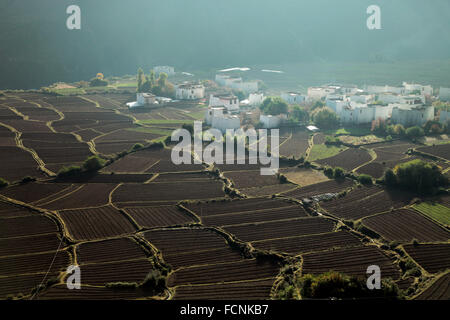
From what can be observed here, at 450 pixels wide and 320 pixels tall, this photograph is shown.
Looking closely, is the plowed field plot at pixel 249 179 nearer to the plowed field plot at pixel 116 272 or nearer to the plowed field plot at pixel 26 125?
the plowed field plot at pixel 116 272

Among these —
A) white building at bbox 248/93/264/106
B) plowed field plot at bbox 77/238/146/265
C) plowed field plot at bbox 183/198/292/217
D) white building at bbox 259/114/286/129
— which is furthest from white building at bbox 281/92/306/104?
plowed field plot at bbox 77/238/146/265

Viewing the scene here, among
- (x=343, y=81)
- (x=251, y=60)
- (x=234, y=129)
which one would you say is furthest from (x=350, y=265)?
(x=251, y=60)

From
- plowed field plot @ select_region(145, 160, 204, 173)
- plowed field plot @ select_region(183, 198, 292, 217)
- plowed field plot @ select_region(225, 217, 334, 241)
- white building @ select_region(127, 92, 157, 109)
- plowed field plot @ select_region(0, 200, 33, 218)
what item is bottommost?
plowed field plot @ select_region(225, 217, 334, 241)

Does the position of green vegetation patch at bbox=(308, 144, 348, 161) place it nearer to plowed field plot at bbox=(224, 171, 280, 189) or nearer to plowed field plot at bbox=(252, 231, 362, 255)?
plowed field plot at bbox=(224, 171, 280, 189)

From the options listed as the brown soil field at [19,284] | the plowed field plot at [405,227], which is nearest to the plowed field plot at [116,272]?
the brown soil field at [19,284]

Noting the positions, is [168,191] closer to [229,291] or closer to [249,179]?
[249,179]

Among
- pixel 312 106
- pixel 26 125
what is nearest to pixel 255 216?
pixel 26 125

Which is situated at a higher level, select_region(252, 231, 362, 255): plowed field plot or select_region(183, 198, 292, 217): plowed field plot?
select_region(183, 198, 292, 217): plowed field plot
